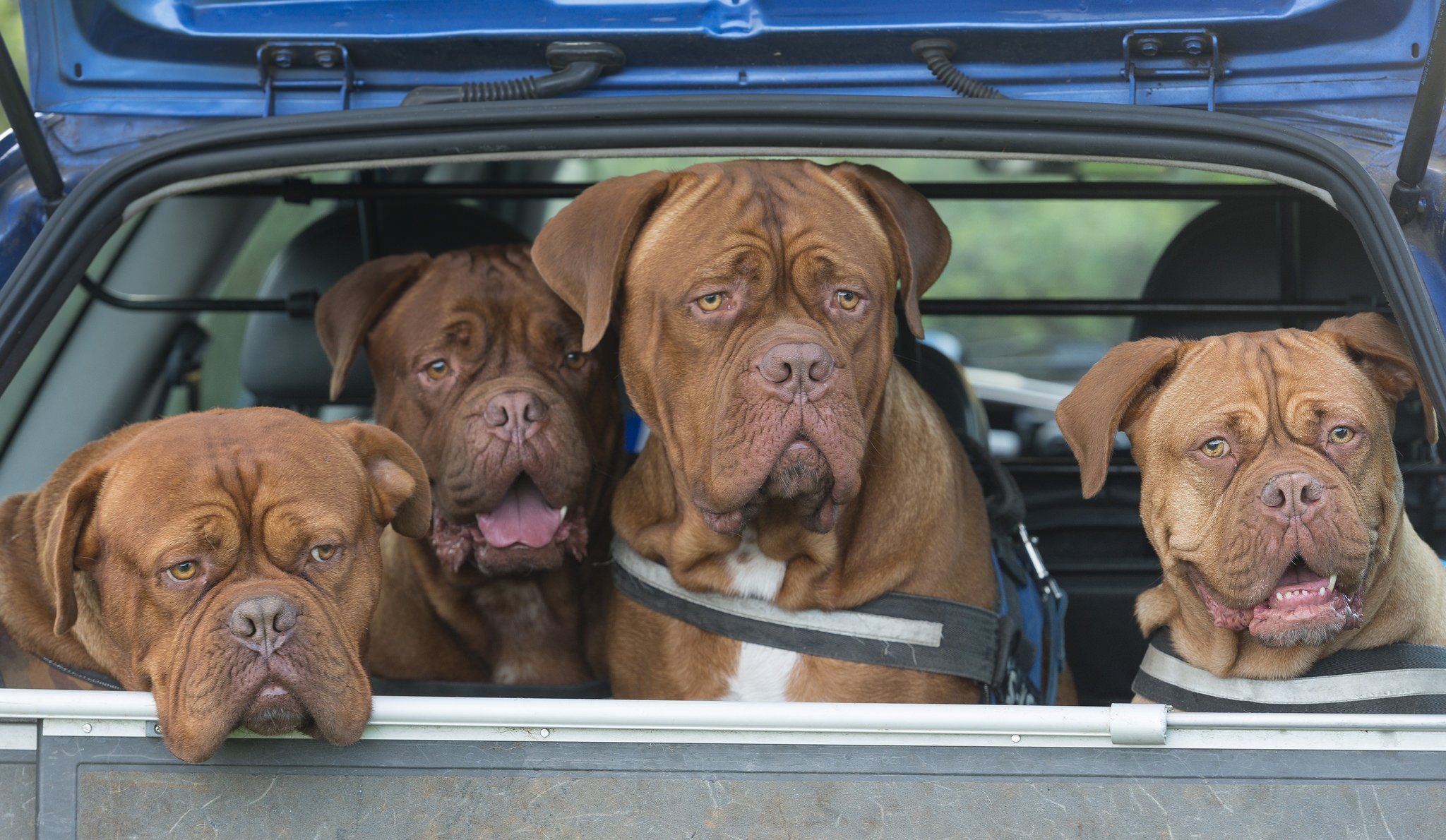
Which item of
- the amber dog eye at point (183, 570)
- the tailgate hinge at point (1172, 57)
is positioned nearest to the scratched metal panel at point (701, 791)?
the amber dog eye at point (183, 570)

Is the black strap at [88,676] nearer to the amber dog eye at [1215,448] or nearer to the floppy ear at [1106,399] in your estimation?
the floppy ear at [1106,399]

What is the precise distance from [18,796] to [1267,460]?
7.07ft

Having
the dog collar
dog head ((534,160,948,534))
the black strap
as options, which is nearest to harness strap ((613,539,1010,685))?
dog head ((534,160,948,534))

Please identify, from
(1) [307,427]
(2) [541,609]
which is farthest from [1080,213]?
(1) [307,427]

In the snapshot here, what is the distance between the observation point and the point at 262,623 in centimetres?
220

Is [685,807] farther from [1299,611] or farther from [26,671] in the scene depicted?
[26,671]

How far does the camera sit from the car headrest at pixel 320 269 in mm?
4414

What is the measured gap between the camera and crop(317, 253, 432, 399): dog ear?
3.33 m

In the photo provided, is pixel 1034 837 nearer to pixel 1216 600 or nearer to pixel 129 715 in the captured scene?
pixel 1216 600

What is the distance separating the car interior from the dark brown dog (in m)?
0.37

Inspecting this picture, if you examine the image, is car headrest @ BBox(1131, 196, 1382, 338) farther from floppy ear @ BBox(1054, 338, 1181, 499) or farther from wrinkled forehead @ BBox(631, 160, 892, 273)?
wrinkled forehead @ BBox(631, 160, 892, 273)

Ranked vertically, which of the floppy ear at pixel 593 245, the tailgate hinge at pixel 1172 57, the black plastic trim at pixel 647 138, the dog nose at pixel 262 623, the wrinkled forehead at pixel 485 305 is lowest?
the dog nose at pixel 262 623

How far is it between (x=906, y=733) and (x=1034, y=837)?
0.74ft

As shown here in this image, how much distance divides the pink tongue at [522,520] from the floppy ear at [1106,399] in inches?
47.4
